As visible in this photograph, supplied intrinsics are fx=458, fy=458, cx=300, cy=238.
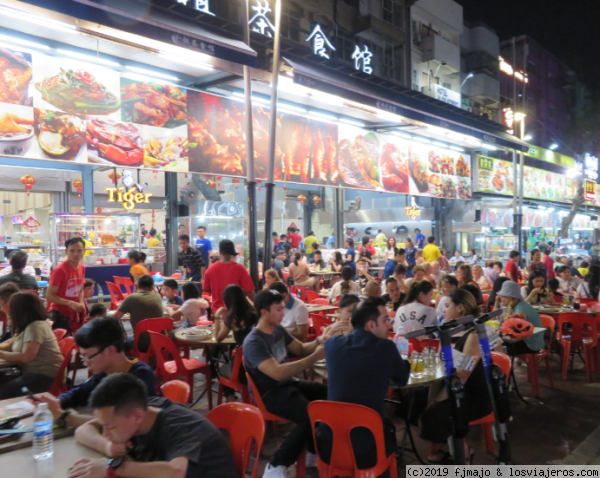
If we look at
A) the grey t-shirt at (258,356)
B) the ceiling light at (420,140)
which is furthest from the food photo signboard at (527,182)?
the grey t-shirt at (258,356)

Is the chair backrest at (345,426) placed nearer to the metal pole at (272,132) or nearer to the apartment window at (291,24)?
the metal pole at (272,132)

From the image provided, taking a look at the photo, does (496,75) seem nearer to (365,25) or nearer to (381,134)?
(365,25)

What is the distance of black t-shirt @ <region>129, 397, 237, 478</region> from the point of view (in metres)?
2.07

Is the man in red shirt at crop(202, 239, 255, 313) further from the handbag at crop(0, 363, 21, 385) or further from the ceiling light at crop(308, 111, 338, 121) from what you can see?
the ceiling light at crop(308, 111, 338, 121)

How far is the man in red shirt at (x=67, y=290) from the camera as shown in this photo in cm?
604

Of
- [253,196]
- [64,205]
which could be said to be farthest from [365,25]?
[253,196]

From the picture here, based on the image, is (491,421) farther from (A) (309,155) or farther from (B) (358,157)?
(B) (358,157)

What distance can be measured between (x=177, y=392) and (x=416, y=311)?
3.12 m

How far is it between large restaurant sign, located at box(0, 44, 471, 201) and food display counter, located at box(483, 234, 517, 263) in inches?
312

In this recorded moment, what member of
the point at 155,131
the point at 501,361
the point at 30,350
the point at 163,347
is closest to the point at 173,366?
the point at 163,347

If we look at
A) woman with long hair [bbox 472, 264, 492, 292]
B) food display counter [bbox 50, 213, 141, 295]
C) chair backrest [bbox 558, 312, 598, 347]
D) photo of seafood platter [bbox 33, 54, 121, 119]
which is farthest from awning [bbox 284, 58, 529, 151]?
food display counter [bbox 50, 213, 141, 295]

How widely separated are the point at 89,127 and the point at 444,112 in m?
8.90

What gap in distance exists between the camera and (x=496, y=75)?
27.7 meters

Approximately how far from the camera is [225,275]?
20.7 feet
